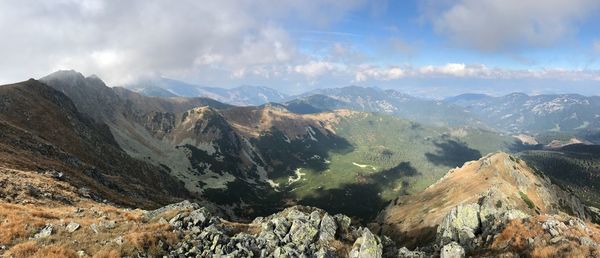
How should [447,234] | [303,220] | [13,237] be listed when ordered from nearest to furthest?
[13,237] < [303,220] < [447,234]

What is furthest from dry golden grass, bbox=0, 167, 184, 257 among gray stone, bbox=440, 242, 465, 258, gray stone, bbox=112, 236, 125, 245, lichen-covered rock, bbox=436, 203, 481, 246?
lichen-covered rock, bbox=436, 203, 481, 246

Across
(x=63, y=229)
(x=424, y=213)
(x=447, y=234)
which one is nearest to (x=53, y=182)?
(x=63, y=229)

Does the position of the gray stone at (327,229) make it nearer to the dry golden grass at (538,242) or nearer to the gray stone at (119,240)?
the dry golden grass at (538,242)

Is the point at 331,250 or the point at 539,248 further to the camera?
the point at 331,250

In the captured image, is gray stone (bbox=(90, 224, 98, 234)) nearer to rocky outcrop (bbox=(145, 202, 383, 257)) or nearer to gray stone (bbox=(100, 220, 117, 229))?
gray stone (bbox=(100, 220, 117, 229))

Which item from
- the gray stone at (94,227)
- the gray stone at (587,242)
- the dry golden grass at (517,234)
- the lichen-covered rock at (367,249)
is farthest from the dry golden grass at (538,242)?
the gray stone at (94,227)

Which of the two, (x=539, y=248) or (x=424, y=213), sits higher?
(x=539, y=248)

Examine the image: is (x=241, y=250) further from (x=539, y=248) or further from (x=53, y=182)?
(x=53, y=182)

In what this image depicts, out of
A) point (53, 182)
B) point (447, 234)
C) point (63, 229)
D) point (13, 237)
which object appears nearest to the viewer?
point (13, 237)
